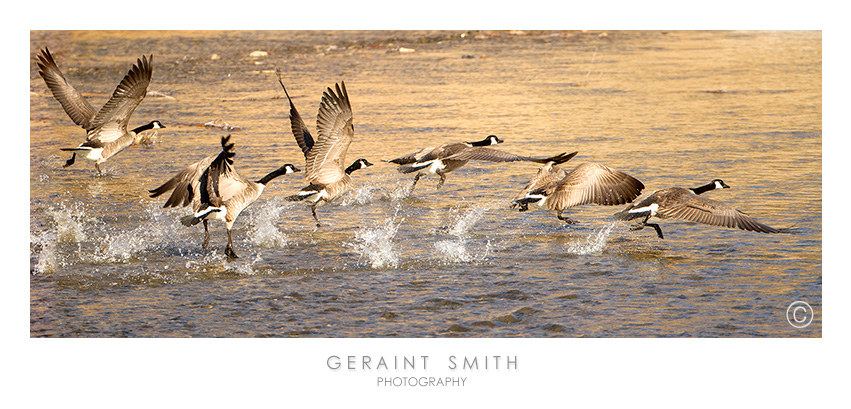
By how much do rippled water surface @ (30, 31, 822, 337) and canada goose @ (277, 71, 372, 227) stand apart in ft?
1.16

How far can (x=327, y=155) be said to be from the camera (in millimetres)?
8898

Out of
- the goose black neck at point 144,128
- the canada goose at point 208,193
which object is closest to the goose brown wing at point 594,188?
the canada goose at point 208,193

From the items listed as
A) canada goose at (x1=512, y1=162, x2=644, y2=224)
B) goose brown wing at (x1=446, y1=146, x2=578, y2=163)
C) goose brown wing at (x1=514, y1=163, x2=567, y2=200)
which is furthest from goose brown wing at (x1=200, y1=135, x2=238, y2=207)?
goose brown wing at (x1=514, y1=163, x2=567, y2=200)

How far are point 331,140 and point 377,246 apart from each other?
156 centimetres

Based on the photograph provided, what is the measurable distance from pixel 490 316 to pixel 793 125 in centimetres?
804

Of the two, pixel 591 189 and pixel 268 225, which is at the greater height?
pixel 591 189

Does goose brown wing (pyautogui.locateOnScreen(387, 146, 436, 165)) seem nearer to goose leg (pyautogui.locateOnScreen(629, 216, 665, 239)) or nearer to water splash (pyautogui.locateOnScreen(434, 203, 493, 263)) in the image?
water splash (pyautogui.locateOnScreen(434, 203, 493, 263))

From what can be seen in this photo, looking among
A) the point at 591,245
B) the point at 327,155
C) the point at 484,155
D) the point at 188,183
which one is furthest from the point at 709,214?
the point at 188,183

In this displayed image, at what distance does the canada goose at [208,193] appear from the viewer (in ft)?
25.0

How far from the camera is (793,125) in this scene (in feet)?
40.8

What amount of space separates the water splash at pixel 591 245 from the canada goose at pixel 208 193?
3067mm

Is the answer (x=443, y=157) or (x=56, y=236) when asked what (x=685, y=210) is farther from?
(x=56, y=236)

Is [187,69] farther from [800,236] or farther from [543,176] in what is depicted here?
[800,236]
